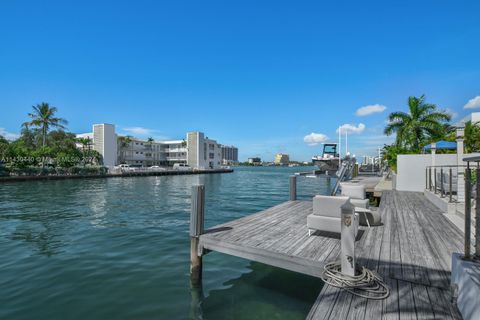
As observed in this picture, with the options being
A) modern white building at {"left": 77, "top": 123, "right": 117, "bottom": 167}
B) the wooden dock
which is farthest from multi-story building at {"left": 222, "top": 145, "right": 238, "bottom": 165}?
the wooden dock

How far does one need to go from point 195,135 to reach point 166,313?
76.3 m

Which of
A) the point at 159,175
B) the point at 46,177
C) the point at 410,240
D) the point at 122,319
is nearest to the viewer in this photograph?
the point at 122,319

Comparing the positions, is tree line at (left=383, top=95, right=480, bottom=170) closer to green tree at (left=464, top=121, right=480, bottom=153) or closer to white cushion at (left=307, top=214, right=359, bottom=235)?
green tree at (left=464, top=121, right=480, bottom=153)

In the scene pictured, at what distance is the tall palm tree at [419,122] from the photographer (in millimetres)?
22781

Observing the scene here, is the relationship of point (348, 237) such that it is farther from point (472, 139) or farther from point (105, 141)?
point (105, 141)

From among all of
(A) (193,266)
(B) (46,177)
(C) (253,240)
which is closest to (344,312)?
(C) (253,240)

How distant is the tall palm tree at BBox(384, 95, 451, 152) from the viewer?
22781 millimetres

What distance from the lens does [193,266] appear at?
5438 millimetres

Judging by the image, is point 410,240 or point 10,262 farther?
point 10,262

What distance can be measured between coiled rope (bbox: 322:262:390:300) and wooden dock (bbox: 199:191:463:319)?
0.08m

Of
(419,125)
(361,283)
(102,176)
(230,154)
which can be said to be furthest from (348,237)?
(230,154)

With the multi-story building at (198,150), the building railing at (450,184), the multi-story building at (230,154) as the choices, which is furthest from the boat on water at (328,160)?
the multi-story building at (230,154)

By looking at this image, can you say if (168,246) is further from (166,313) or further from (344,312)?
(344,312)

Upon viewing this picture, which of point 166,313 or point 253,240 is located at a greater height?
point 253,240
